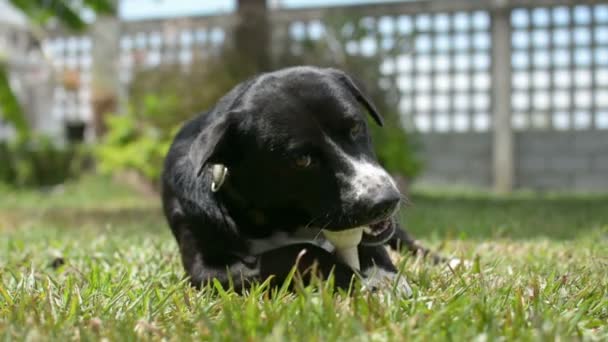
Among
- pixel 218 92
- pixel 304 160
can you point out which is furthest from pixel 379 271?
pixel 218 92

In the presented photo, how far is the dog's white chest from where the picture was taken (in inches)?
84.6

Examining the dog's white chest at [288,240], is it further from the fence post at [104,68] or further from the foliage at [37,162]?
the foliage at [37,162]

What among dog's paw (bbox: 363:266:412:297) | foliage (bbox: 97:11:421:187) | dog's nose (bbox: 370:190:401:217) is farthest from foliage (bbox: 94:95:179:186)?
dog's nose (bbox: 370:190:401:217)

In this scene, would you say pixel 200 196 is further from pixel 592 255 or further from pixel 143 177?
pixel 143 177

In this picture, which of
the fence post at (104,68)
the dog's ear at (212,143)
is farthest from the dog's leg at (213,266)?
the fence post at (104,68)

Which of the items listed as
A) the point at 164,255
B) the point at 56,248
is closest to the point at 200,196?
the point at 164,255

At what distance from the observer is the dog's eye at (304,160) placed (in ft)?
6.42

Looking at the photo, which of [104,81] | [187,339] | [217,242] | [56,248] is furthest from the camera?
[104,81]

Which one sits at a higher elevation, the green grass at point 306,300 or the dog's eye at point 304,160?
the dog's eye at point 304,160

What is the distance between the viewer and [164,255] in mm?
2869

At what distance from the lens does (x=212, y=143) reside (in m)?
1.97

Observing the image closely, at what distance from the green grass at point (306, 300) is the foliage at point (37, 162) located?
247 inches

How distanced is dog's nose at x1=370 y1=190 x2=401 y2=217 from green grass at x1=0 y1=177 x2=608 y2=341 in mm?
197

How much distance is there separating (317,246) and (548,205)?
15.9ft
